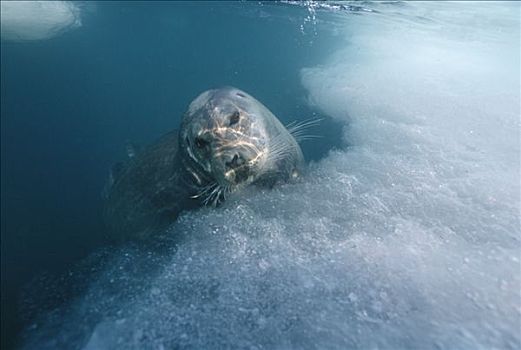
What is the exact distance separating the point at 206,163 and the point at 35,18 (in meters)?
21.9

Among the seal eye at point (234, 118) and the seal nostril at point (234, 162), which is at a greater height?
the seal eye at point (234, 118)

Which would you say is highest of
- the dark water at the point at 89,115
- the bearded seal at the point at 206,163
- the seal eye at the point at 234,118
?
the seal eye at the point at 234,118

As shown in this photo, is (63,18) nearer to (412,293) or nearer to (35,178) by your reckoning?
(35,178)

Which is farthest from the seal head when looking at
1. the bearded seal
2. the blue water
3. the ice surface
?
the ice surface

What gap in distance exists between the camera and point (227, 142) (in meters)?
3.53

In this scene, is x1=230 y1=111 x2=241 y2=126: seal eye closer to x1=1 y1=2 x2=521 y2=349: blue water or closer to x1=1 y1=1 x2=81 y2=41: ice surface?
x1=1 y1=2 x2=521 y2=349: blue water

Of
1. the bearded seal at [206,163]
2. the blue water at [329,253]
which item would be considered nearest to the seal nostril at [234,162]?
the bearded seal at [206,163]

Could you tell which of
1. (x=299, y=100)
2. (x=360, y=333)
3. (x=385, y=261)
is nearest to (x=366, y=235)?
(x=385, y=261)

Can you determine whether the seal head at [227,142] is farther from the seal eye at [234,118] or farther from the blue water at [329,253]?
the blue water at [329,253]

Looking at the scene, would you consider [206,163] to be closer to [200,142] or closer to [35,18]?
[200,142]

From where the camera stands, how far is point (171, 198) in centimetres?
471

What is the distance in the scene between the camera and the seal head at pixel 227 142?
3545 mm

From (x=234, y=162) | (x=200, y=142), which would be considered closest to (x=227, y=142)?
(x=234, y=162)

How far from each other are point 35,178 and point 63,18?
1487 centimetres
